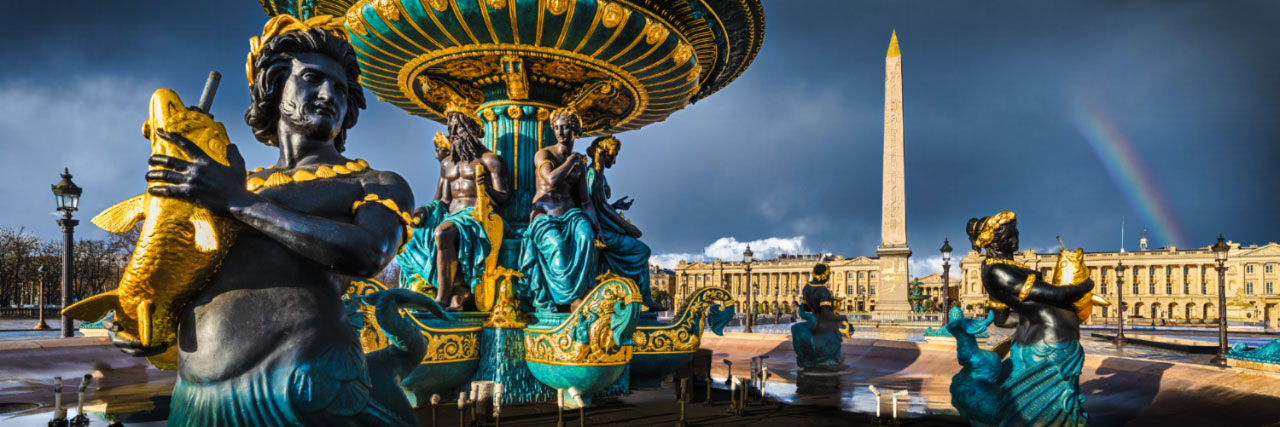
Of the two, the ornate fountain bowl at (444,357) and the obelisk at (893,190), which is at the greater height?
the obelisk at (893,190)

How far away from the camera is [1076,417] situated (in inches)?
195

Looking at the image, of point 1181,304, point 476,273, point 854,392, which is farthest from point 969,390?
point 1181,304

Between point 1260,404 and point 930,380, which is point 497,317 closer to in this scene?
point 930,380

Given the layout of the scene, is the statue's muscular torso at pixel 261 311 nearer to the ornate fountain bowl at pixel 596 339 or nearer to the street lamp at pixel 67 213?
the ornate fountain bowl at pixel 596 339

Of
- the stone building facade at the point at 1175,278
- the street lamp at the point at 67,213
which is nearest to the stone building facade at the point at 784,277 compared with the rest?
the stone building facade at the point at 1175,278

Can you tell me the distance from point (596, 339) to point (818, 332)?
4348 mm

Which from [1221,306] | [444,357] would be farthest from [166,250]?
[1221,306]

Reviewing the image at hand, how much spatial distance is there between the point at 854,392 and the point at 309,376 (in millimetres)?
6788

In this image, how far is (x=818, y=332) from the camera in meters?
9.51

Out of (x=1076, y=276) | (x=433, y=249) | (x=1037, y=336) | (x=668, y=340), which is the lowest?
(x=668, y=340)

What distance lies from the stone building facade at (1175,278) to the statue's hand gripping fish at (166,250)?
100.0m

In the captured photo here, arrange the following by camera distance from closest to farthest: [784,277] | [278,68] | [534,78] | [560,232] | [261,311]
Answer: [261,311], [278,68], [560,232], [534,78], [784,277]

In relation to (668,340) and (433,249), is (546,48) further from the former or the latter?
(668,340)

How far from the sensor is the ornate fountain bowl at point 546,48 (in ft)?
22.9
